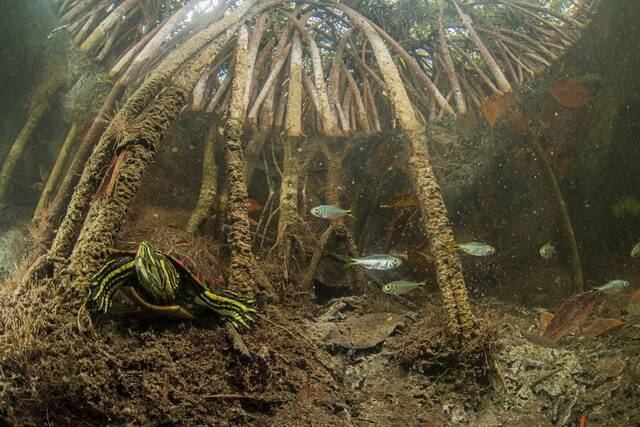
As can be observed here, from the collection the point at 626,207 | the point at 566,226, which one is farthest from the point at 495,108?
the point at 626,207

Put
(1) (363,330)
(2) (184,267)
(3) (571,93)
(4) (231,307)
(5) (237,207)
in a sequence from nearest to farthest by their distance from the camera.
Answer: (2) (184,267)
(4) (231,307)
(5) (237,207)
(1) (363,330)
(3) (571,93)

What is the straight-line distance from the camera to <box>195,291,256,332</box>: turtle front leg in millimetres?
2680

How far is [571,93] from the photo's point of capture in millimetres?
7055

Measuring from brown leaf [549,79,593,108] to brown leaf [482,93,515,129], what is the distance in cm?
101

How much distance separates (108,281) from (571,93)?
809 cm

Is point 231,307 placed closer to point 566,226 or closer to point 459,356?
point 459,356

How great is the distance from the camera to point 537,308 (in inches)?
249

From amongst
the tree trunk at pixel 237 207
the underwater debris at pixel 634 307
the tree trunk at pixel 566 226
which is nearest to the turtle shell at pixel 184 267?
the tree trunk at pixel 237 207

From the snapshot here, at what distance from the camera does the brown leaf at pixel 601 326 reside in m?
4.50

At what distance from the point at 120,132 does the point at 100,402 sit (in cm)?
193

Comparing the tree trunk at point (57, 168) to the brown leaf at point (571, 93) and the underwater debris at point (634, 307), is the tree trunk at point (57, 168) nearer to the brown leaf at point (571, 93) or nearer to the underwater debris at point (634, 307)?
the underwater debris at point (634, 307)

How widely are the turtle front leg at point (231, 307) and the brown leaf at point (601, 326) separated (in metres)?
4.17

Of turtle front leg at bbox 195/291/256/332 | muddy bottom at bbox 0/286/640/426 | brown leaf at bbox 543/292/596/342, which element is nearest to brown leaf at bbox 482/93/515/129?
brown leaf at bbox 543/292/596/342

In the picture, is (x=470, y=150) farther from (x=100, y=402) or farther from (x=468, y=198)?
(x=100, y=402)
